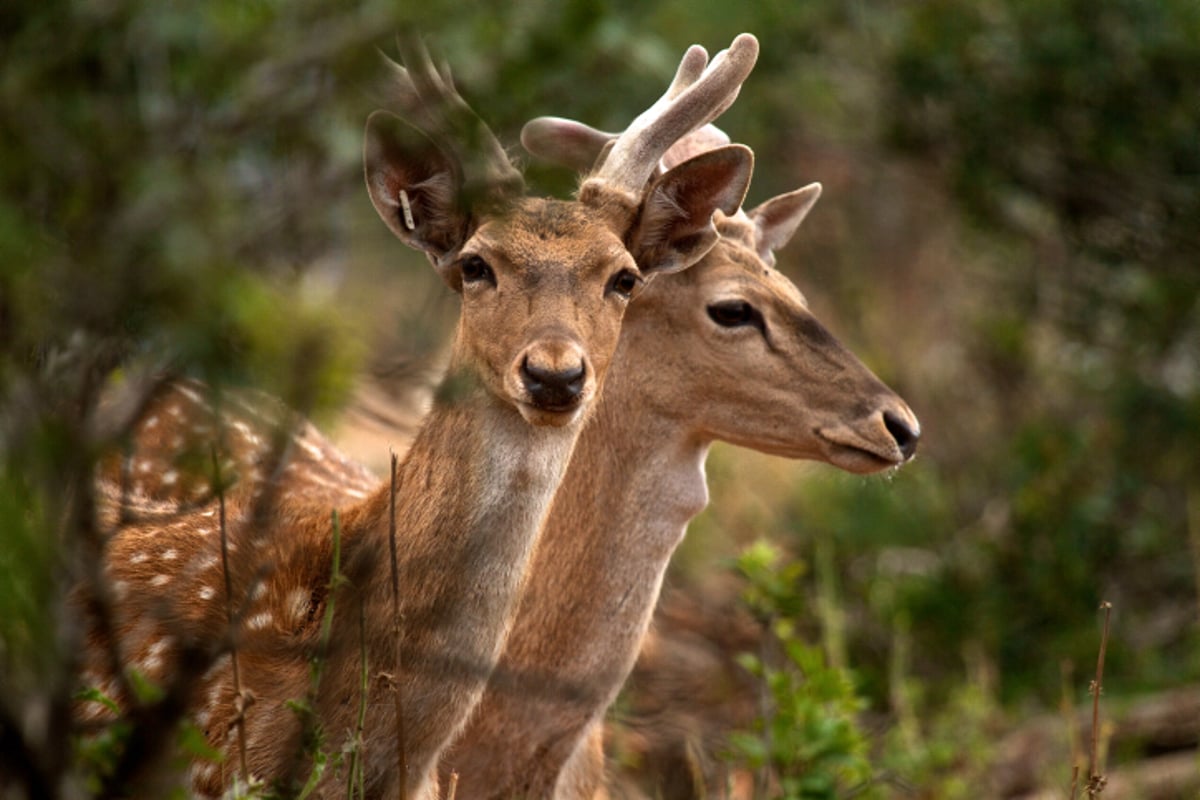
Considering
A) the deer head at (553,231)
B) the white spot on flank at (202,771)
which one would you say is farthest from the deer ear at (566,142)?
the white spot on flank at (202,771)

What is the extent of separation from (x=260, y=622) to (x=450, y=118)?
1.49 m

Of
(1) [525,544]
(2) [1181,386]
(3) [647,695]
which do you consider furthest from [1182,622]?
(1) [525,544]

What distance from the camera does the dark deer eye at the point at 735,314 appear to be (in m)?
5.33

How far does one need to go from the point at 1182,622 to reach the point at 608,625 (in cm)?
423

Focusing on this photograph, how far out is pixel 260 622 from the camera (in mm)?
4074

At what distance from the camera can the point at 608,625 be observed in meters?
5.04

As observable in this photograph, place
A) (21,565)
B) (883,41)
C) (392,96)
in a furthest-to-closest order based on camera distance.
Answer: (883,41), (392,96), (21,565)

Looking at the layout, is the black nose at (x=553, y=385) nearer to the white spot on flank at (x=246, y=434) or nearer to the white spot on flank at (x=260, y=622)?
the white spot on flank at (x=260, y=622)

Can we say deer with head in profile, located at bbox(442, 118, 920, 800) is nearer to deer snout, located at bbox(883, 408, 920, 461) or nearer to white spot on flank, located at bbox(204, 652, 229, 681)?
deer snout, located at bbox(883, 408, 920, 461)

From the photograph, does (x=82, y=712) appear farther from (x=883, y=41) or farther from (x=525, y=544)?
(x=883, y=41)

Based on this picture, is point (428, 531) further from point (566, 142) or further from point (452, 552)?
point (566, 142)

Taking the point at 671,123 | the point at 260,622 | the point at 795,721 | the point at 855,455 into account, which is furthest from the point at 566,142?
the point at 260,622

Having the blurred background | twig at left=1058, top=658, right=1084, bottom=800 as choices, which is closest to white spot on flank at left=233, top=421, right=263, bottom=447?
the blurred background

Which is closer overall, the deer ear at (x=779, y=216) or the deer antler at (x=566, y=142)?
the deer antler at (x=566, y=142)
